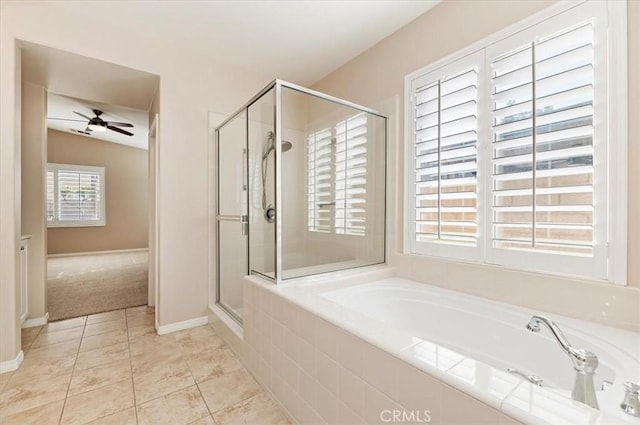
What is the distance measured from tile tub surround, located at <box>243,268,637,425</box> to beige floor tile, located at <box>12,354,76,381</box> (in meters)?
1.29

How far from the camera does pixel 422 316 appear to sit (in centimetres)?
187

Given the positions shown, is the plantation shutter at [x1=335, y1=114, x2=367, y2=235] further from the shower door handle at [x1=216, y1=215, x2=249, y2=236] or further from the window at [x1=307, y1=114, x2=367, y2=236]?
the shower door handle at [x1=216, y1=215, x2=249, y2=236]

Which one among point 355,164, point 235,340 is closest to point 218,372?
point 235,340

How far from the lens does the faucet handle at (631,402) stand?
2.55 ft

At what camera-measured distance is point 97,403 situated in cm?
159

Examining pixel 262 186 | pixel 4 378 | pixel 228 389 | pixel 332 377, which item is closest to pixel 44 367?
pixel 4 378

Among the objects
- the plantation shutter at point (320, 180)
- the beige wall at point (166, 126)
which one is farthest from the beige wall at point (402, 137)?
the beige wall at point (166, 126)

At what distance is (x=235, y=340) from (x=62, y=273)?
4.23 m

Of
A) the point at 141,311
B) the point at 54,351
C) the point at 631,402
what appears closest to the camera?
the point at 631,402

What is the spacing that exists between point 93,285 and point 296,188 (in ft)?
11.8

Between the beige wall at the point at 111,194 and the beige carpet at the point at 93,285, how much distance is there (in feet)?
1.81

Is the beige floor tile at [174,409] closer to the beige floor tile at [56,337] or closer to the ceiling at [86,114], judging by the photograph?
the beige floor tile at [56,337]

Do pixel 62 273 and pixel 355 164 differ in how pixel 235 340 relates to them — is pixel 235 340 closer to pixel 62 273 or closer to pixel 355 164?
pixel 355 164

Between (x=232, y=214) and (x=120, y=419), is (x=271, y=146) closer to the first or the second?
(x=232, y=214)
